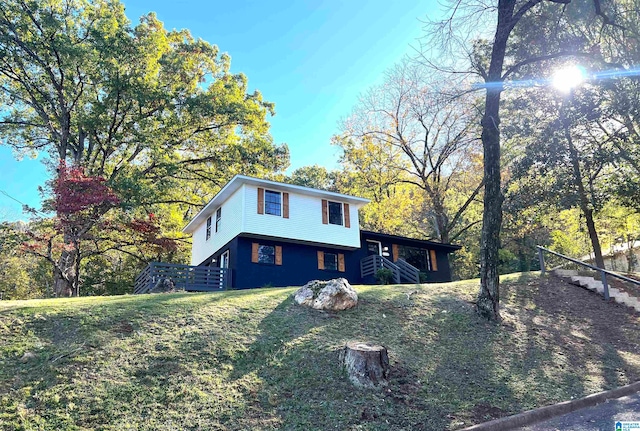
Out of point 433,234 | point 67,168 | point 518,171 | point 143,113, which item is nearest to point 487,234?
point 518,171

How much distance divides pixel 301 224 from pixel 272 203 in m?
1.54

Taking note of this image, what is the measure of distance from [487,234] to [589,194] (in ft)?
27.8

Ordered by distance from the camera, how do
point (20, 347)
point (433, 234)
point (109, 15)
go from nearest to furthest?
point (20, 347) → point (109, 15) → point (433, 234)

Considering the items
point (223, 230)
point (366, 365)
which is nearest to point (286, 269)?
→ point (223, 230)

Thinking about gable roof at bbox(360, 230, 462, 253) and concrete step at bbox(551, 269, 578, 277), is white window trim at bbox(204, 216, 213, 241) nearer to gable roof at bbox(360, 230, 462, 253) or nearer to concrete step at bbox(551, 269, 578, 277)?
gable roof at bbox(360, 230, 462, 253)

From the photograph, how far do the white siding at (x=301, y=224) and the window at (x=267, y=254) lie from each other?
0.77 meters

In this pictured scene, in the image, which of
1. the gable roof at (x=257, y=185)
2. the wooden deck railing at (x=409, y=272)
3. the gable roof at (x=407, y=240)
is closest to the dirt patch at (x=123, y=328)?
the gable roof at (x=257, y=185)

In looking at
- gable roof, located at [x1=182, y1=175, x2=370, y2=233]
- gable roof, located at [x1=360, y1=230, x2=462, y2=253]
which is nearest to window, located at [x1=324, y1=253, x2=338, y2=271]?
gable roof, located at [x1=360, y1=230, x2=462, y2=253]

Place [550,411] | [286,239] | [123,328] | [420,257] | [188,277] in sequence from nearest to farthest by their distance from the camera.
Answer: [550,411]
[123,328]
[188,277]
[286,239]
[420,257]

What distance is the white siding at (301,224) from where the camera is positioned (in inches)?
655

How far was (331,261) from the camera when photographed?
754 inches

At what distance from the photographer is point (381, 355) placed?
6.60 metres

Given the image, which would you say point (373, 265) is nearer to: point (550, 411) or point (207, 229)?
point (207, 229)

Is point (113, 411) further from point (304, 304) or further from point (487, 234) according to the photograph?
point (487, 234)
